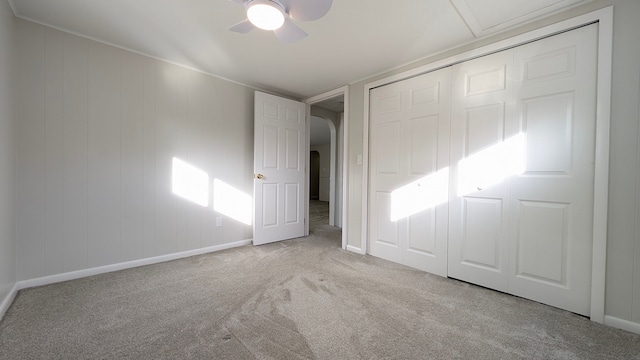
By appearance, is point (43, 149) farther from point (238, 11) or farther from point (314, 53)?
point (314, 53)

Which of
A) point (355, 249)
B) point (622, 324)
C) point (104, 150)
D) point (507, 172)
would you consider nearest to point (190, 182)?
point (104, 150)

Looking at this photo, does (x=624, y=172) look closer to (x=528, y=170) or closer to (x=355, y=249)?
(x=528, y=170)

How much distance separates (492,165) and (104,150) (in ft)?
12.1

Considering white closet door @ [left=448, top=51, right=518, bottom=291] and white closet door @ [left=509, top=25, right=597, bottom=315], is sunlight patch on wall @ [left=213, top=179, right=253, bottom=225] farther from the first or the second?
white closet door @ [left=509, top=25, right=597, bottom=315]

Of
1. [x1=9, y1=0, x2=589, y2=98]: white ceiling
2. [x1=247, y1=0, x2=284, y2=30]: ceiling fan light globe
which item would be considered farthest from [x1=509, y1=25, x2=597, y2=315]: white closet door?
[x1=247, y1=0, x2=284, y2=30]: ceiling fan light globe

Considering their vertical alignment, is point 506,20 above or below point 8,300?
above

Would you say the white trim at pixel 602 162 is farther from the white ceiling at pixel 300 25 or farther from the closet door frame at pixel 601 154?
the white ceiling at pixel 300 25

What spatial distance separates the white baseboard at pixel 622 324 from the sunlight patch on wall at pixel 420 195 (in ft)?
4.32

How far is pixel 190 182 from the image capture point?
3027mm

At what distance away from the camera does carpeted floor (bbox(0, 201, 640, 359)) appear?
4.68 feet

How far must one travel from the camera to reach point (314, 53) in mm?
2605

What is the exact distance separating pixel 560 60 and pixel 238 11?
2515mm

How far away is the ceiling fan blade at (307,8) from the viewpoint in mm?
1463

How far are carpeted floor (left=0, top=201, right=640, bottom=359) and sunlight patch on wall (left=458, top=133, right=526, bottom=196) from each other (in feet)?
3.13
